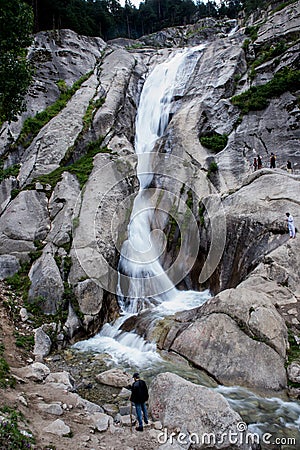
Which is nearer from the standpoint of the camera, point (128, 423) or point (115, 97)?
point (128, 423)

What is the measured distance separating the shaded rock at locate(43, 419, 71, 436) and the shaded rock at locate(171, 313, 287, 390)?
445 cm

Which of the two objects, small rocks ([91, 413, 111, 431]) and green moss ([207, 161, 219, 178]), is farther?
green moss ([207, 161, 219, 178])

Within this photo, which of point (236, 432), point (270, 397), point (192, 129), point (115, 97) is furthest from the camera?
point (115, 97)

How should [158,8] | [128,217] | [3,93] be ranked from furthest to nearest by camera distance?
[158,8], [128,217], [3,93]

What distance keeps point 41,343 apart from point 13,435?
6686 mm

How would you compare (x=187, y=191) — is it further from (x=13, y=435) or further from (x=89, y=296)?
(x=13, y=435)

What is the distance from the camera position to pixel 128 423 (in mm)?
7734

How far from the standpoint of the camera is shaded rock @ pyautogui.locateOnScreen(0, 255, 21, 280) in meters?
15.1

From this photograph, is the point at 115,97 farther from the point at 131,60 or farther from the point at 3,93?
the point at 3,93

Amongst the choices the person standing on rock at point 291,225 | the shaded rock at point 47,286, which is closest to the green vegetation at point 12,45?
the shaded rock at point 47,286

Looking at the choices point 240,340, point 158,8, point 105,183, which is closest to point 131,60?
point 105,183

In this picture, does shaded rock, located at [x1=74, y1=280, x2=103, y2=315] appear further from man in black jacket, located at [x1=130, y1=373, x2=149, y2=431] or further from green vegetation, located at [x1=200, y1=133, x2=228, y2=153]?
green vegetation, located at [x1=200, y1=133, x2=228, y2=153]

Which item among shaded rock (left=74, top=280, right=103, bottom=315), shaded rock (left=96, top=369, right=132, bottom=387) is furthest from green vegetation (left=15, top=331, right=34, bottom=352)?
shaded rock (left=96, top=369, right=132, bottom=387)

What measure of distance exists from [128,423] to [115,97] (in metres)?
26.4
